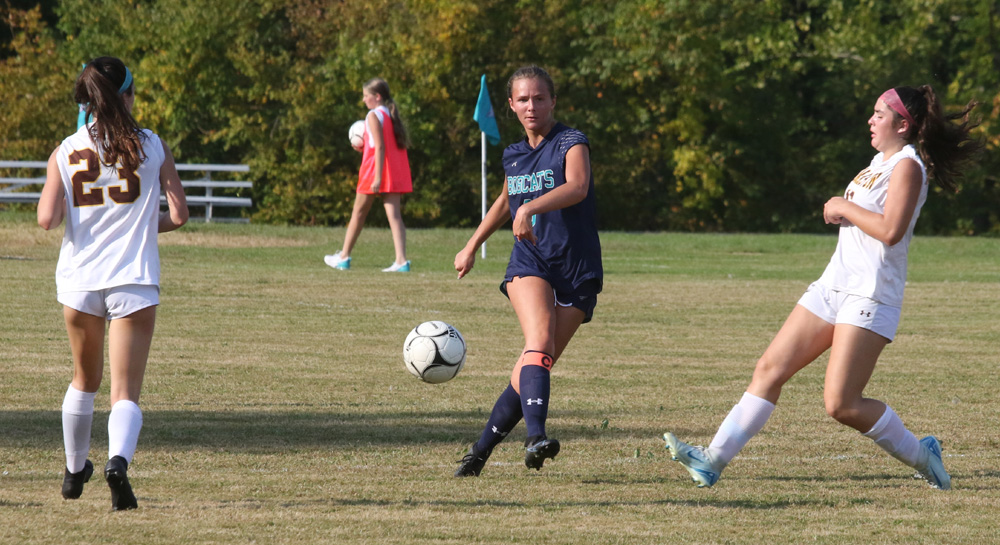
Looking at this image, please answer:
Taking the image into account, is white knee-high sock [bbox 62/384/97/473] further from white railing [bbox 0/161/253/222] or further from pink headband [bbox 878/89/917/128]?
white railing [bbox 0/161/253/222]

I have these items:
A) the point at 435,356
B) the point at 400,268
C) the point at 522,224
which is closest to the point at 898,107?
the point at 522,224

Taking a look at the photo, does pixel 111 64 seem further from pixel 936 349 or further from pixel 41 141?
pixel 41 141

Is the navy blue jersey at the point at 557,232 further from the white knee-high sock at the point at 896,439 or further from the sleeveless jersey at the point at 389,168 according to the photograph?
the sleeveless jersey at the point at 389,168

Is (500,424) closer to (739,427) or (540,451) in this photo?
(540,451)

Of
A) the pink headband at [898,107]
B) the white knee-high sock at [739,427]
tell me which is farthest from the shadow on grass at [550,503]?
the pink headband at [898,107]

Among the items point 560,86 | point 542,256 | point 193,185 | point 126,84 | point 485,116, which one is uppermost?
point 126,84

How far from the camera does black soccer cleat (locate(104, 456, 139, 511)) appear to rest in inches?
185

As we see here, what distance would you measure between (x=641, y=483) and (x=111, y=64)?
9.15 feet

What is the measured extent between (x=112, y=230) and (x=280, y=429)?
2162mm

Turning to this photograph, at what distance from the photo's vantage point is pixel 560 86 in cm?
3141

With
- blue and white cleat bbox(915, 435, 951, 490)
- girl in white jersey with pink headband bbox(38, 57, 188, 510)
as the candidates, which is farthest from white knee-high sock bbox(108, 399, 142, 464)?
blue and white cleat bbox(915, 435, 951, 490)

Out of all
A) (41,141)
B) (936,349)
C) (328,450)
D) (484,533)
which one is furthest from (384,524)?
(41,141)

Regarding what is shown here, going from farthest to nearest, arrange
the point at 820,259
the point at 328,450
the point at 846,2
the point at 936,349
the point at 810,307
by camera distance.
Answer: the point at 846,2 < the point at 820,259 < the point at 936,349 < the point at 328,450 < the point at 810,307

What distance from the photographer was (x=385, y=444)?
21.2ft
